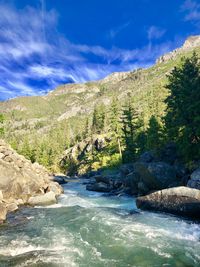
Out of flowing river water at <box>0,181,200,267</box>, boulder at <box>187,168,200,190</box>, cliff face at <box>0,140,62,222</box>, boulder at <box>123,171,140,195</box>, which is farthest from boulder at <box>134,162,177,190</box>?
cliff face at <box>0,140,62,222</box>

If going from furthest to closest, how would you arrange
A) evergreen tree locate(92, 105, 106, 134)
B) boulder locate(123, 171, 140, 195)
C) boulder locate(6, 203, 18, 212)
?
evergreen tree locate(92, 105, 106, 134) < boulder locate(123, 171, 140, 195) < boulder locate(6, 203, 18, 212)

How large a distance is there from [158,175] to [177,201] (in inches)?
383

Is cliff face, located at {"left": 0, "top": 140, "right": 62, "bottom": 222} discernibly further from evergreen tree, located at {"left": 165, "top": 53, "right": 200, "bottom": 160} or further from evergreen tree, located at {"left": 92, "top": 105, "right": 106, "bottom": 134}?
evergreen tree, located at {"left": 92, "top": 105, "right": 106, "bottom": 134}

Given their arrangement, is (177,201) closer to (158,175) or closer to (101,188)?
(158,175)

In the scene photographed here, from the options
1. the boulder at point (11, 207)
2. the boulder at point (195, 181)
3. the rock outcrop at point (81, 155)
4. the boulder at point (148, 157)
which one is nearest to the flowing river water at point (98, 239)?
the boulder at point (11, 207)

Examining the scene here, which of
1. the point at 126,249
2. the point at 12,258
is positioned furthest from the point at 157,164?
the point at 12,258

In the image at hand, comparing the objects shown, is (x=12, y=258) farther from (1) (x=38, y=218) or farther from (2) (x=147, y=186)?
(2) (x=147, y=186)

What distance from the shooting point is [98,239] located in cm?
2388

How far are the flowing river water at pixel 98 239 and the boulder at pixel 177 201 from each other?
1.09 metres

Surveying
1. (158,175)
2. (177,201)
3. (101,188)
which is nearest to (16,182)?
(101,188)

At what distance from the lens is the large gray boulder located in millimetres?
39594

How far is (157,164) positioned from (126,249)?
21350mm

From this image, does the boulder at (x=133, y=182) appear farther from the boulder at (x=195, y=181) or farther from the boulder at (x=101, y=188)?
the boulder at (x=195, y=181)

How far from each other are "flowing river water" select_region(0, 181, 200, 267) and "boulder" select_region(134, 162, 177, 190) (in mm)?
6717
